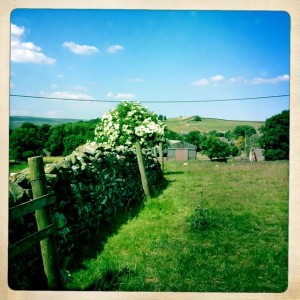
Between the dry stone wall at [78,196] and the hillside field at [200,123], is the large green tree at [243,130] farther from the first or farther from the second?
the dry stone wall at [78,196]

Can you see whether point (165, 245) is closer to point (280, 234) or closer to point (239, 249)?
point (239, 249)

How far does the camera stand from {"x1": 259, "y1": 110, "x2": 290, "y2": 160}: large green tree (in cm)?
290

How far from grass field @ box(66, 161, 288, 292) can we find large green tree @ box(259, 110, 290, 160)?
16 centimetres

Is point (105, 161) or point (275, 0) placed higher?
point (275, 0)

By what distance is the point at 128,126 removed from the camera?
498 cm

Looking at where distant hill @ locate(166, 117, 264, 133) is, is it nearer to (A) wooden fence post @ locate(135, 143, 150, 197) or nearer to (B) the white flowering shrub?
(B) the white flowering shrub

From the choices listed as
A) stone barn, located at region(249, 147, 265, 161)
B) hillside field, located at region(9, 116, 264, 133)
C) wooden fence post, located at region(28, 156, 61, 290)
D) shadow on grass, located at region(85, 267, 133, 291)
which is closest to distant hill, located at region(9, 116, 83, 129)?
hillside field, located at region(9, 116, 264, 133)

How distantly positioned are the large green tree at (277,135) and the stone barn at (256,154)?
1.15 feet

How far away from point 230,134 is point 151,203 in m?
1.51

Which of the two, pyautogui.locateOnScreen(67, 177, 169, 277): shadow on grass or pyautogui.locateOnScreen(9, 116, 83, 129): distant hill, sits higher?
pyautogui.locateOnScreen(9, 116, 83, 129): distant hill

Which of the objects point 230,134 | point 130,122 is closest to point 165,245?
point 230,134

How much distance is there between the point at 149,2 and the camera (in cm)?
268

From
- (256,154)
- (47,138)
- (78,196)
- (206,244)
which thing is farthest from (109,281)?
(256,154)

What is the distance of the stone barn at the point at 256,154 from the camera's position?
4.06 m
